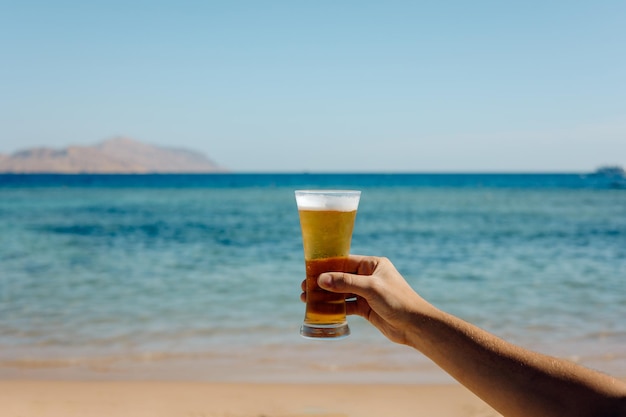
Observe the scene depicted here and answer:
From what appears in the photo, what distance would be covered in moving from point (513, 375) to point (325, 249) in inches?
35.1

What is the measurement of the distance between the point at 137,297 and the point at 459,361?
6.79 m

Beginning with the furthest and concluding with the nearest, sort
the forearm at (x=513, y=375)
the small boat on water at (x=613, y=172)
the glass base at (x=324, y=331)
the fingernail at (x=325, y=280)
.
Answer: the small boat on water at (x=613, y=172)
the glass base at (x=324, y=331)
the fingernail at (x=325, y=280)
the forearm at (x=513, y=375)

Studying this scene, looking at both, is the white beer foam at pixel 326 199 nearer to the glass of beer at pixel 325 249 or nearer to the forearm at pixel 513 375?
the glass of beer at pixel 325 249

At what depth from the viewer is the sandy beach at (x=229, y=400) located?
427cm

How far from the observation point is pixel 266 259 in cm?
1196

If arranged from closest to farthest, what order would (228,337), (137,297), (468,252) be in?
(228,337) < (137,297) < (468,252)

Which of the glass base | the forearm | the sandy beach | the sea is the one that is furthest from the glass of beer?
the sea

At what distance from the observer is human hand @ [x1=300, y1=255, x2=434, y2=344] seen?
220cm

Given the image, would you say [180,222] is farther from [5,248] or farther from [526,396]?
[526,396]

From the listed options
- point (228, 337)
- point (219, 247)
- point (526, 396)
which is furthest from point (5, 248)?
point (526, 396)

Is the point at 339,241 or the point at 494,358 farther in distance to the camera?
the point at 339,241

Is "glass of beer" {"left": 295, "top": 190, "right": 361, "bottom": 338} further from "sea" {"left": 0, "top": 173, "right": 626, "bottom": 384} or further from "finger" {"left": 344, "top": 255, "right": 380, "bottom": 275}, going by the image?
"sea" {"left": 0, "top": 173, "right": 626, "bottom": 384}

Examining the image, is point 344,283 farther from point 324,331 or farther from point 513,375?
point 513,375

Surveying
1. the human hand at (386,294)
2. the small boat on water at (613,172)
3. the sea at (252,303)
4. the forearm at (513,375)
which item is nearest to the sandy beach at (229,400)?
the sea at (252,303)
